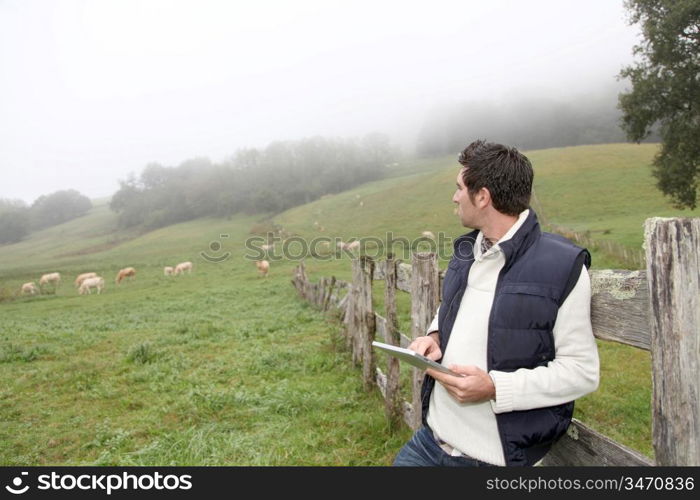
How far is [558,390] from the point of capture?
2.44 m

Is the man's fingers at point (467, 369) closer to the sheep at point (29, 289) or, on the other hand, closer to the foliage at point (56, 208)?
the sheep at point (29, 289)

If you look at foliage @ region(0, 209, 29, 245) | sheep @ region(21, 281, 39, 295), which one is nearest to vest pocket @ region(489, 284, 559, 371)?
sheep @ region(21, 281, 39, 295)

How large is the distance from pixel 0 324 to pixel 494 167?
2214 cm

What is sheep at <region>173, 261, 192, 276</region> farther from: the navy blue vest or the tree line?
the tree line

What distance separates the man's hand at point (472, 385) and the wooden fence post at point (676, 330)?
2.48ft

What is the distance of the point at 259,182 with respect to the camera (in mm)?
104125

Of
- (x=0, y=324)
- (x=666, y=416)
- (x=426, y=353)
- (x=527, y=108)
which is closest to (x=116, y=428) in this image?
(x=426, y=353)

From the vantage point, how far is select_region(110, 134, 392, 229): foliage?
317 feet

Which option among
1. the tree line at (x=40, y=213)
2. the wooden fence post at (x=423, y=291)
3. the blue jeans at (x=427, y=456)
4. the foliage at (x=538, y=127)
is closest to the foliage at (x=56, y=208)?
the tree line at (x=40, y=213)

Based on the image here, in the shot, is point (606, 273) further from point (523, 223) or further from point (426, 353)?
point (426, 353)

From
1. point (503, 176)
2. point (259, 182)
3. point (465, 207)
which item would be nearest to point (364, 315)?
point (465, 207)

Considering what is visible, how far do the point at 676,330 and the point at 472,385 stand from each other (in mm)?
962

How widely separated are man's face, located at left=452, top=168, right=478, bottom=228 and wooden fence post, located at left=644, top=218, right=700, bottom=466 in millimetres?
1004

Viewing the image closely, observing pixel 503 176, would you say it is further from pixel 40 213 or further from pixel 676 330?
pixel 40 213
